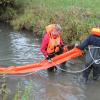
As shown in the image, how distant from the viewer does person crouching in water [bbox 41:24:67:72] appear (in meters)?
11.1

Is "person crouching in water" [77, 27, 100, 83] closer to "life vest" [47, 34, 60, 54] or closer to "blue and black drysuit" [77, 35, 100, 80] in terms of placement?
"blue and black drysuit" [77, 35, 100, 80]

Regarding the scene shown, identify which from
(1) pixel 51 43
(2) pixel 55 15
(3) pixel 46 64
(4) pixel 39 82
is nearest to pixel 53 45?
(1) pixel 51 43

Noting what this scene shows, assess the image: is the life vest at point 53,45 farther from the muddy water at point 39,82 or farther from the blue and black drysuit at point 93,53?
the blue and black drysuit at point 93,53

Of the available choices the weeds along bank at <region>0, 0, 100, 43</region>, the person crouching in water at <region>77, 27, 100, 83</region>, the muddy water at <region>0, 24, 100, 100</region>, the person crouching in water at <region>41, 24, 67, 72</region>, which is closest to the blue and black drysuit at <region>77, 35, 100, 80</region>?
the person crouching in water at <region>77, 27, 100, 83</region>

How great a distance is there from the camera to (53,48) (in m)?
11.4

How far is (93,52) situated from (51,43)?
148 centimetres

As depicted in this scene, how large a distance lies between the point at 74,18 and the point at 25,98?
24.4 ft

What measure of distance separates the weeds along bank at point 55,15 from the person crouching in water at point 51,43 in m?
2.00

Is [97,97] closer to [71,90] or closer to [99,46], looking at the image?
[71,90]

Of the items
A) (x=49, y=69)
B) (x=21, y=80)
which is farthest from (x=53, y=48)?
(x=21, y=80)

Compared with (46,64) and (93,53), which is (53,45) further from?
(93,53)

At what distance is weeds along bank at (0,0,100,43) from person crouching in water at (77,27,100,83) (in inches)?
107

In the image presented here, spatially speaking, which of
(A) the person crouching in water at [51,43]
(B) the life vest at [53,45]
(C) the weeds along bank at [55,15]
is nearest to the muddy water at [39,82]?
(A) the person crouching in water at [51,43]

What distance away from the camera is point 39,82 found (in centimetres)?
1093
